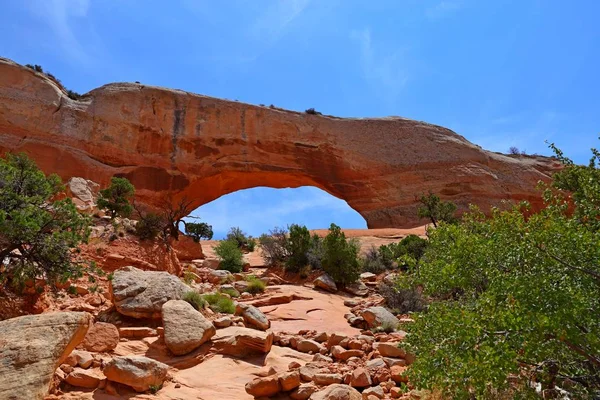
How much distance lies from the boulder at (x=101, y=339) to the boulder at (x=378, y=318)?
4923mm

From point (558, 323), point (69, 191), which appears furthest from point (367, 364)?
point (69, 191)

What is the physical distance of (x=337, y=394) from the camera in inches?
208

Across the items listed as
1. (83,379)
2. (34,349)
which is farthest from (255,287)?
(34,349)

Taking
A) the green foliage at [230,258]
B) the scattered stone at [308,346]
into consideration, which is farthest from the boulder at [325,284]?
the scattered stone at [308,346]

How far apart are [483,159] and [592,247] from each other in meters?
30.3

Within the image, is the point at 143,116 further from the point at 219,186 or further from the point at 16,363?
the point at 16,363

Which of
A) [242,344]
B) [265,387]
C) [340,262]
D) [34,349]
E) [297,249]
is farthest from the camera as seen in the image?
[297,249]

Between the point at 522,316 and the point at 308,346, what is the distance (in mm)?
4555

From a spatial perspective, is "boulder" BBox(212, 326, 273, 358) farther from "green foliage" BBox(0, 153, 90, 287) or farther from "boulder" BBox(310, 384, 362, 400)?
"green foliage" BBox(0, 153, 90, 287)

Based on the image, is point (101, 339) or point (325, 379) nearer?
point (325, 379)

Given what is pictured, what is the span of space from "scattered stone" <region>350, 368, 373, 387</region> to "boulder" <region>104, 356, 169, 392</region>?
2.46 m

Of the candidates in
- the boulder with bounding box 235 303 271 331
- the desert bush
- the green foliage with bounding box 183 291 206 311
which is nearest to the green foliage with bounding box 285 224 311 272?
the desert bush

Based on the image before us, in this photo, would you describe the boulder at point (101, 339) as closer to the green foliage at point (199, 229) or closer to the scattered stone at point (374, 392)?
the scattered stone at point (374, 392)

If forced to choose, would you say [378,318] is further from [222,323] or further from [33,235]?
[33,235]
